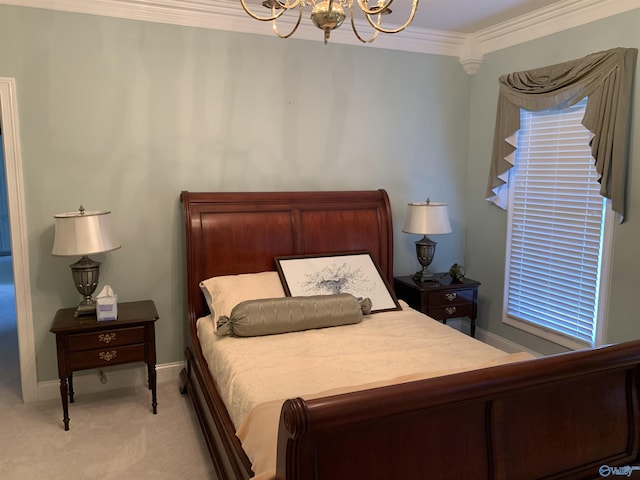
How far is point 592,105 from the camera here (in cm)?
306

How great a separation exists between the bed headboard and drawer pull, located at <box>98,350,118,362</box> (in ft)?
1.79

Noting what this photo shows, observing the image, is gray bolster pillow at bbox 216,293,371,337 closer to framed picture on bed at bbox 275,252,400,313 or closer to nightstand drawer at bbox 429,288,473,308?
framed picture on bed at bbox 275,252,400,313

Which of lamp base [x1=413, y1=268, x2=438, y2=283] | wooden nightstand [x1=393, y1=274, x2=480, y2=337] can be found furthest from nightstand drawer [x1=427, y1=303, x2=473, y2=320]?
lamp base [x1=413, y1=268, x2=438, y2=283]

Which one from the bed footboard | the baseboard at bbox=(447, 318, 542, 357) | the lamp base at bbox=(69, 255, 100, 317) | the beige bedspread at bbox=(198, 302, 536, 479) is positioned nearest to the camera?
the bed footboard

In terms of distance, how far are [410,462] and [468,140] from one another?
3.36 metres

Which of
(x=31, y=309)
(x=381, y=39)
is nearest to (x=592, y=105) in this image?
(x=381, y=39)

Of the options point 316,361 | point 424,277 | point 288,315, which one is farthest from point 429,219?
point 316,361

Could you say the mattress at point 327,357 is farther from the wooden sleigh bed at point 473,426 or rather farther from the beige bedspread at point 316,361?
the wooden sleigh bed at point 473,426

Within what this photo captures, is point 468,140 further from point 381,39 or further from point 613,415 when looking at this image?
point 613,415

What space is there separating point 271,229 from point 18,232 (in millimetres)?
1617

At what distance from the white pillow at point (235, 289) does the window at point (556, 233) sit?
1962 mm

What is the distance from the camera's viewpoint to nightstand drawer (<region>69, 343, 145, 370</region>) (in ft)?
9.45

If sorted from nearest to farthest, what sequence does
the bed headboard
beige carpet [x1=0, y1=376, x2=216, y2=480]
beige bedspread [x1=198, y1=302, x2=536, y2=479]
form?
beige bedspread [x1=198, y1=302, x2=536, y2=479] < beige carpet [x1=0, y1=376, x2=216, y2=480] < the bed headboard

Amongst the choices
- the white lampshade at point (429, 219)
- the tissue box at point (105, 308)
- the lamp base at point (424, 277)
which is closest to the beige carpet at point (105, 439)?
the tissue box at point (105, 308)
